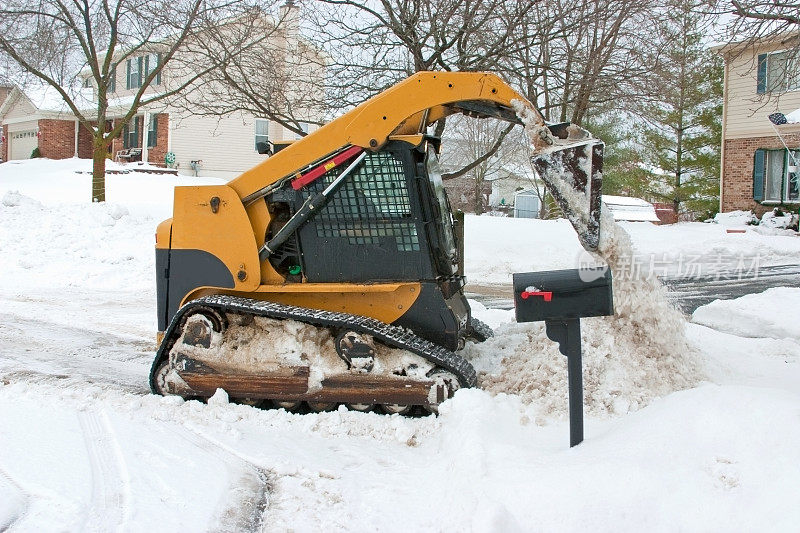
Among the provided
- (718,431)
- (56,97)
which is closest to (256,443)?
(718,431)

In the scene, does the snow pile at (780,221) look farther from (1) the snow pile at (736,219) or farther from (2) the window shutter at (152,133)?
(2) the window shutter at (152,133)

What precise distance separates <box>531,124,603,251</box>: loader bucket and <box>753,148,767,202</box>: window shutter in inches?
871

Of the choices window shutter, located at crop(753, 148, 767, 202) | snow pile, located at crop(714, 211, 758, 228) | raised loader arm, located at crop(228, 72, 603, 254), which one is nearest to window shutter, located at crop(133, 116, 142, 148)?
snow pile, located at crop(714, 211, 758, 228)

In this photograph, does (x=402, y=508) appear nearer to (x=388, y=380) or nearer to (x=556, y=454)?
(x=556, y=454)

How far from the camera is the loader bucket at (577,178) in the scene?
15.9 ft

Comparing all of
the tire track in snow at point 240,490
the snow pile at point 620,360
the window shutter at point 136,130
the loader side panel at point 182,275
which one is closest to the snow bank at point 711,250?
the snow pile at point 620,360

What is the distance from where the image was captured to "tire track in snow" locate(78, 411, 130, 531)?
3.22 m

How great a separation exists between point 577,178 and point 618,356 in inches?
52.5

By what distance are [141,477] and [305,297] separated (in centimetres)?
202

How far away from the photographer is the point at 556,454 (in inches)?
153

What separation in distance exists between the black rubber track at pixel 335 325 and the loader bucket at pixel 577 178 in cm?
128

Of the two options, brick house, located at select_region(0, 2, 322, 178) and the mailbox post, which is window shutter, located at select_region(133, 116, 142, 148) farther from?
the mailbox post

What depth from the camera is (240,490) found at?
3.76m

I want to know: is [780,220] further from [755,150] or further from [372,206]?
→ [372,206]
